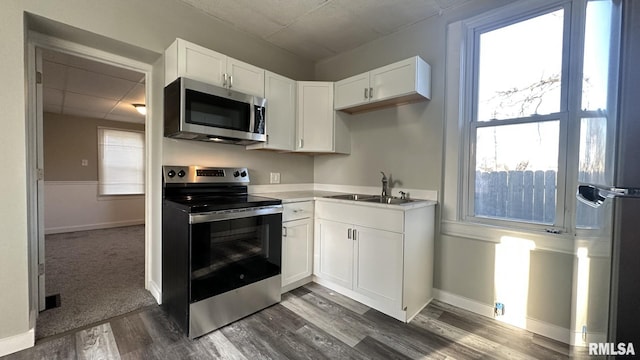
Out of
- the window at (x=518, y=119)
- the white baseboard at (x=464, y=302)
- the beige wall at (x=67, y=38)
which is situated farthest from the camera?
the white baseboard at (x=464, y=302)

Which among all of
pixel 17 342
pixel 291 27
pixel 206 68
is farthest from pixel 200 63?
pixel 17 342

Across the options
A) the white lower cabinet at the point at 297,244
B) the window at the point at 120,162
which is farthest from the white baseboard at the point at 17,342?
the window at the point at 120,162

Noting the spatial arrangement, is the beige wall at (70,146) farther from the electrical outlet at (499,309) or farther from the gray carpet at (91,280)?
the electrical outlet at (499,309)

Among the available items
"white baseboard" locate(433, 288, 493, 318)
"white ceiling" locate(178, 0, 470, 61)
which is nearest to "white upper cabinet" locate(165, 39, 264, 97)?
"white ceiling" locate(178, 0, 470, 61)

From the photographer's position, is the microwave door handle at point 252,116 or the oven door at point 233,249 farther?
the microwave door handle at point 252,116

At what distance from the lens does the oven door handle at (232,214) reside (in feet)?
5.85

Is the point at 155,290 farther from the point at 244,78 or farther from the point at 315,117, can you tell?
the point at 315,117

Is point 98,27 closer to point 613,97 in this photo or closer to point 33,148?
point 33,148

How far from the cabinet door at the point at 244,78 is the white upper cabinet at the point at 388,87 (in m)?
0.84

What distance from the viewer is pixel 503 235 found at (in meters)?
2.10

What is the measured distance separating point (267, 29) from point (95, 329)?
2934mm

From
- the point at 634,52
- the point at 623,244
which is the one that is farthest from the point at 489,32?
the point at 623,244

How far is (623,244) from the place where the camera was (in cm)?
64

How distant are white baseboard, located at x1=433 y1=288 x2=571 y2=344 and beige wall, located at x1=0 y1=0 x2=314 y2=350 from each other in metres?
2.40
